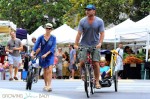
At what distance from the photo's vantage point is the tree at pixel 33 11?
54.0 metres

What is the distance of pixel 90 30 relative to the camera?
12922mm

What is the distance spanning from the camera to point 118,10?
46.3 m

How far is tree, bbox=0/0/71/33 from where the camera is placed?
54.0 m

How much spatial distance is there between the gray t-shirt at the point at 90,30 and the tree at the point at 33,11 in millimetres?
40610

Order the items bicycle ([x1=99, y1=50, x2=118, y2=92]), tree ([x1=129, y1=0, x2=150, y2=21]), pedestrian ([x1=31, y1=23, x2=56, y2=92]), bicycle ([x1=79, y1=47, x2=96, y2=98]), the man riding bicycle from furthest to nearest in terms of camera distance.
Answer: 1. tree ([x1=129, y1=0, x2=150, y2=21])
2. pedestrian ([x1=31, y1=23, x2=56, y2=92])
3. bicycle ([x1=99, y1=50, x2=118, y2=92])
4. the man riding bicycle
5. bicycle ([x1=79, y1=47, x2=96, y2=98])

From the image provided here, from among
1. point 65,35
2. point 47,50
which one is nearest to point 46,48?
point 47,50

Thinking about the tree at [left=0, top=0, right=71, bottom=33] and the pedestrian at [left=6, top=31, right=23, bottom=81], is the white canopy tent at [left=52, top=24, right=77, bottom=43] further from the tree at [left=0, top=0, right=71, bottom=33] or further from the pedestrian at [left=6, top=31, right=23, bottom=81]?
the tree at [left=0, top=0, right=71, bottom=33]

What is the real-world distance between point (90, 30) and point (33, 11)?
41.7 meters

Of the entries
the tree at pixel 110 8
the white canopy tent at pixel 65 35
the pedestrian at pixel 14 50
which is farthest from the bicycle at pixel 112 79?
the tree at pixel 110 8

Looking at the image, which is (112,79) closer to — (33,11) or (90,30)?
(90,30)

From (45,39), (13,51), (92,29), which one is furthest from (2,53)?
(92,29)

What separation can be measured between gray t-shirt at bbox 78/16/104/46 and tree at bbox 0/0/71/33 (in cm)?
4061

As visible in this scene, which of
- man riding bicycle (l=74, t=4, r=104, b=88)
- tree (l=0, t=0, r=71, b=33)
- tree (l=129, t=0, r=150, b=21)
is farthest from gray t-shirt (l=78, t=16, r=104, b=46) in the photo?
tree (l=0, t=0, r=71, b=33)

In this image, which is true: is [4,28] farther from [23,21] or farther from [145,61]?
[23,21]
